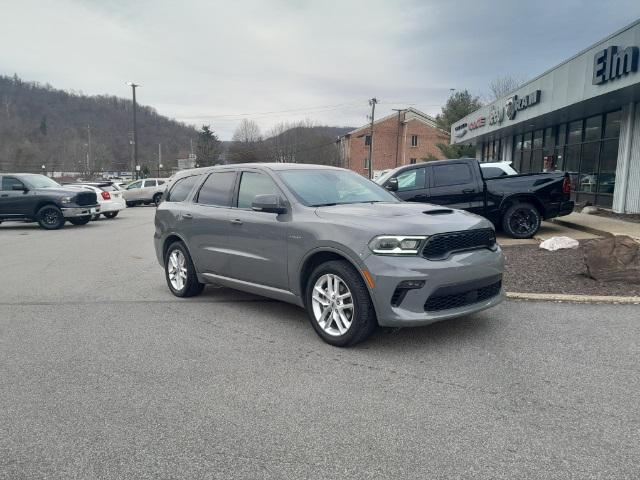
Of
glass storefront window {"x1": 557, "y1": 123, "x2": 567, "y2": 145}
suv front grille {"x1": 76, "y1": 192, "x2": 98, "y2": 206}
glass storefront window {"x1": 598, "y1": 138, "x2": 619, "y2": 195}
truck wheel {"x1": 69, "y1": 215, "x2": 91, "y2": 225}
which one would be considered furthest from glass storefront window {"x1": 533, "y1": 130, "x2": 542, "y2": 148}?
truck wheel {"x1": 69, "y1": 215, "x2": 91, "y2": 225}

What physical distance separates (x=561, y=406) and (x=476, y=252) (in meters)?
1.62

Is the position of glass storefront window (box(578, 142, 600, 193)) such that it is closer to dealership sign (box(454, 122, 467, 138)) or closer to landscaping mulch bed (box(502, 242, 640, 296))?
landscaping mulch bed (box(502, 242, 640, 296))

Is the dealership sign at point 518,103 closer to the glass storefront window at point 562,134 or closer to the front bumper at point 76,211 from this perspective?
the glass storefront window at point 562,134

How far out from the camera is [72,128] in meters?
77.2

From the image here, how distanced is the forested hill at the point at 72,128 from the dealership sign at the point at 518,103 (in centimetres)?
6435

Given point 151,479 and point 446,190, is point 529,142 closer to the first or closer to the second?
point 446,190

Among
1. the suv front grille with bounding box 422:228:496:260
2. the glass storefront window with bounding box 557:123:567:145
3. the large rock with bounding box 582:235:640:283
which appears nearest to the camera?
the suv front grille with bounding box 422:228:496:260

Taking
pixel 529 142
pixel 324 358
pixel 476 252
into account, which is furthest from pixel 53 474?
pixel 529 142

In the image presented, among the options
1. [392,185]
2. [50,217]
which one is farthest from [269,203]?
[50,217]

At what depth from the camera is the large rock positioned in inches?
257

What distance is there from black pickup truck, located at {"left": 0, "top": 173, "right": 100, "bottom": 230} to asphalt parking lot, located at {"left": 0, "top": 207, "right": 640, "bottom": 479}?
1193cm

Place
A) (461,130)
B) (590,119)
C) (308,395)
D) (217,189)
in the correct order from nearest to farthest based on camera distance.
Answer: (308,395)
(217,189)
(590,119)
(461,130)

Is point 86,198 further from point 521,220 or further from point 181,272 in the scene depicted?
point 521,220

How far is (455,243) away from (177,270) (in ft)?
12.7
